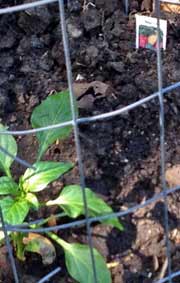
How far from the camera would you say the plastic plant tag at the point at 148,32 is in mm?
1818

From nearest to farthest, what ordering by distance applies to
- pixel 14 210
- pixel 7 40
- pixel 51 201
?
pixel 14 210
pixel 51 201
pixel 7 40

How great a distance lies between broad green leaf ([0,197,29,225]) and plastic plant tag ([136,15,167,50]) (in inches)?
27.1

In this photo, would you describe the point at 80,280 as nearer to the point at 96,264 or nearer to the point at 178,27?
the point at 96,264

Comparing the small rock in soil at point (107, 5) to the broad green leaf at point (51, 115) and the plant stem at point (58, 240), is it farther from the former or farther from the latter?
the plant stem at point (58, 240)

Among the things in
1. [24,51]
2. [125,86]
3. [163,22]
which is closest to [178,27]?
[163,22]

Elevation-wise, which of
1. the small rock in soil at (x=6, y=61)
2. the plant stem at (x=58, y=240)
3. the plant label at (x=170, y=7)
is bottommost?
the plant stem at (x=58, y=240)

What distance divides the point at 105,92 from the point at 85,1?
0.39 metres

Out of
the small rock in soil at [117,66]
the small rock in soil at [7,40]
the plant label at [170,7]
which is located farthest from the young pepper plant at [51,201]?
the plant label at [170,7]

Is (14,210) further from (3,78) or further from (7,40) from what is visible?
(7,40)

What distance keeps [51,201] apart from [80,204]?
9 cm

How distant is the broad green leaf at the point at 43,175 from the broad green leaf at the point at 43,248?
0.14 m

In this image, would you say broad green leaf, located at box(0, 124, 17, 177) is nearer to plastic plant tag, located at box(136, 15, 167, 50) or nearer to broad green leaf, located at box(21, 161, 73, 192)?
broad green leaf, located at box(21, 161, 73, 192)

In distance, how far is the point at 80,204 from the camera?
1.37m

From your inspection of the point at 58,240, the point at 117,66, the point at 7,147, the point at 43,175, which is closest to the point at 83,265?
the point at 58,240
